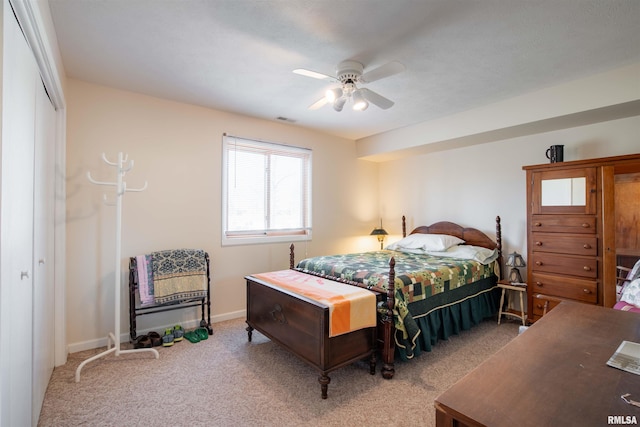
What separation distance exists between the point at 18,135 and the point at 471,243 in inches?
176

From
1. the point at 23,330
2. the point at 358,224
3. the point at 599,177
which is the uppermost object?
the point at 599,177

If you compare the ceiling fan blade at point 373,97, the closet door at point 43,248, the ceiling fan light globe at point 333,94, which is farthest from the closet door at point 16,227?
the ceiling fan blade at point 373,97

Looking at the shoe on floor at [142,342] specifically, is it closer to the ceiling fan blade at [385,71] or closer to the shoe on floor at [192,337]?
the shoe on floor at [192,337]

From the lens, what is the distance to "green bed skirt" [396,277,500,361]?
2504 mm

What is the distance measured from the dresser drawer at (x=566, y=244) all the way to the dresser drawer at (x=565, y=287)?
0.87ft

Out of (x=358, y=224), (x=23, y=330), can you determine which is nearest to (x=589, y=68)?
(x=358, y=224)

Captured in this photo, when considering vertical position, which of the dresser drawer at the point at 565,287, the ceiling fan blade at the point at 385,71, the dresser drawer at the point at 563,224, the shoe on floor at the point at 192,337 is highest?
the ceiling fan blade at the point at 385,71

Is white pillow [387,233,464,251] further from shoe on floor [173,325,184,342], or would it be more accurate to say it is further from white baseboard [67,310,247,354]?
shoe on floor [173,325,184,342]

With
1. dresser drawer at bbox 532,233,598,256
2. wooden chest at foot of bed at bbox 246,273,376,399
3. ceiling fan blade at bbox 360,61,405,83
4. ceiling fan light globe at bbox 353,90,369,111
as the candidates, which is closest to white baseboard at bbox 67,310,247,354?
wooden chest at foot of bed at bbox 246,273,376,399

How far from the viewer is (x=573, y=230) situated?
298 cm

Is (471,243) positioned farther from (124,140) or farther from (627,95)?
(124,140)

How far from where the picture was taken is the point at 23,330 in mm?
1510

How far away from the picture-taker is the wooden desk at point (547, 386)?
803 millimetres

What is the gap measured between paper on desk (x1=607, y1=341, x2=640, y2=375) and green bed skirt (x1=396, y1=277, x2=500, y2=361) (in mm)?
1429
